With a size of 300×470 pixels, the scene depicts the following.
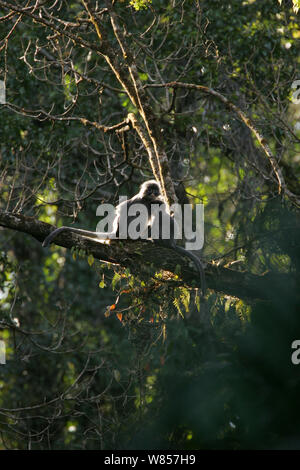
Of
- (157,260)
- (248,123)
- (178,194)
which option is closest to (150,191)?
(178,194)

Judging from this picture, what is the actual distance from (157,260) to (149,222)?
131cm

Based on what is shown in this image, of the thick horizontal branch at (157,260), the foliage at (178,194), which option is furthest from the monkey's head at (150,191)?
the thick horizontal branch at (157,260)

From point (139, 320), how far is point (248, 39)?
508cm

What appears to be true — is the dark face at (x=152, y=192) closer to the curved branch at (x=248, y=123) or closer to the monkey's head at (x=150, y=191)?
the monkey's head at (x=150, y=191)

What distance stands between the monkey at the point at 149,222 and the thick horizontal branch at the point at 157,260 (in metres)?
0.11

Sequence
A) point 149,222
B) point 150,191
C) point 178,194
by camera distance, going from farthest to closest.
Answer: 1. point 178,194
2. point 150,191
3. point 149,222

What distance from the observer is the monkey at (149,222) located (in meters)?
6.30

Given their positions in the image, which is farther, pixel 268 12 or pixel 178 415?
pixel 268 12

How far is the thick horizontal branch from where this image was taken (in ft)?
20.2

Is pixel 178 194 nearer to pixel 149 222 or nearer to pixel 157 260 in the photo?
pixel 149 222

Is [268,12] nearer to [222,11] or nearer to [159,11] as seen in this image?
[222,11]

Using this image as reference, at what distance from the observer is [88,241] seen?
621cm

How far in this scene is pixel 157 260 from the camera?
6.32 meters
